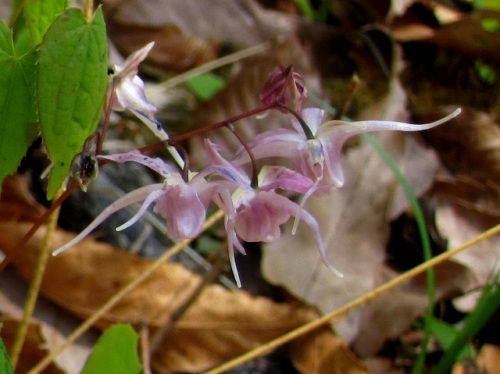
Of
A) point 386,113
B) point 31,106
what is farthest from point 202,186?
point 386,113

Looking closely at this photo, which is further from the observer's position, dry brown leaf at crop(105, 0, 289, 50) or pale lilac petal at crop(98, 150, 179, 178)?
dry brown leaf at crop(105, 0, 289, 50)

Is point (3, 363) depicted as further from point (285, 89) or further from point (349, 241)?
point (349, 241)

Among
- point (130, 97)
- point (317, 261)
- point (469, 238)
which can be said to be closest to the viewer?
point (130, 97)

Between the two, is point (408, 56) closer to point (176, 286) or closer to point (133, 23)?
point (133, 23)

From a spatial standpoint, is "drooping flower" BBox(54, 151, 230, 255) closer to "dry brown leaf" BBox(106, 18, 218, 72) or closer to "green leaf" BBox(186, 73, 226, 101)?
"green leaf" BBox(186, 73, 226, 101)

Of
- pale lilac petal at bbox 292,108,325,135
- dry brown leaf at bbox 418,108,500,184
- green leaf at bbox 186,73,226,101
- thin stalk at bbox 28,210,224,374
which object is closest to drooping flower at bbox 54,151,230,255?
pale lilac petal at bbox 292,108,325,135

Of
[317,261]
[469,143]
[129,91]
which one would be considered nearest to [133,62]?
[129,91]
